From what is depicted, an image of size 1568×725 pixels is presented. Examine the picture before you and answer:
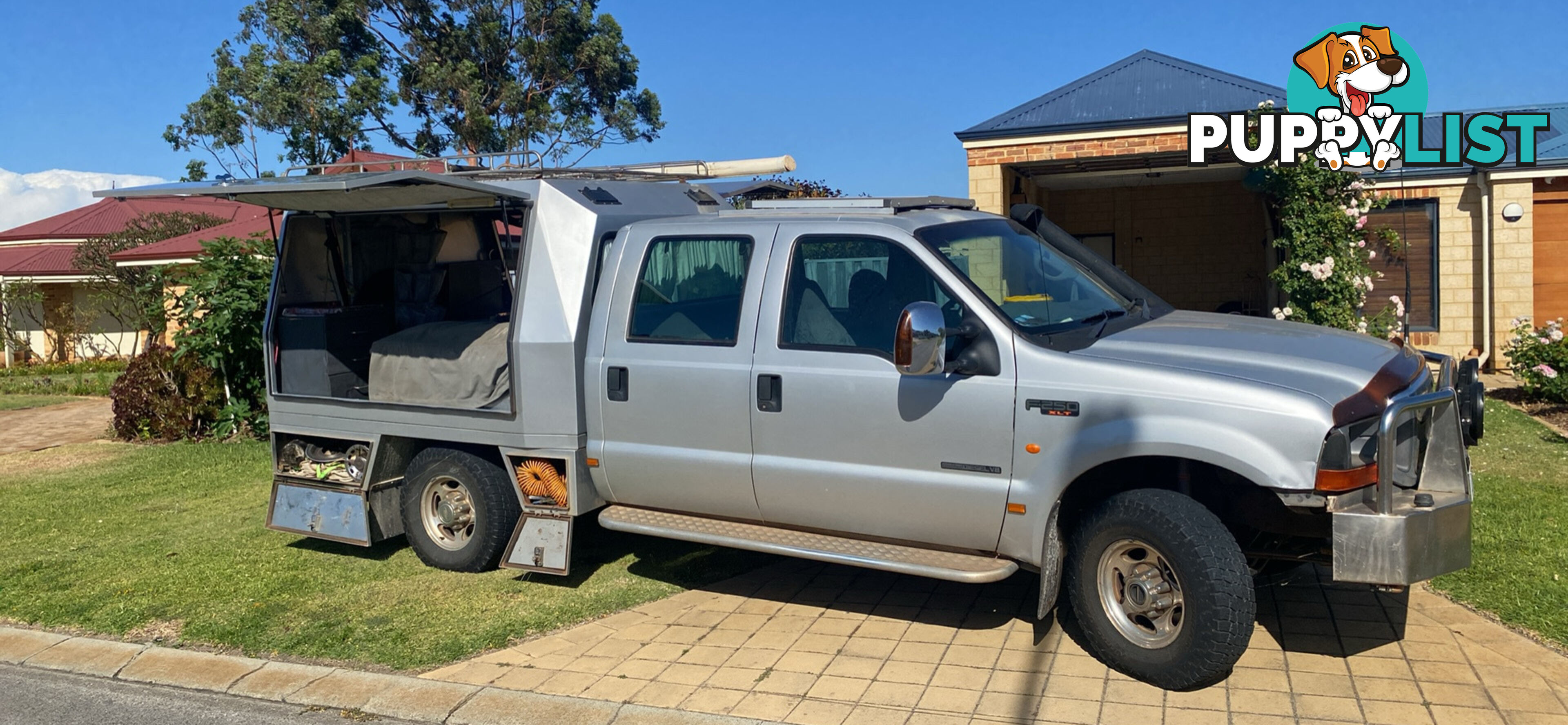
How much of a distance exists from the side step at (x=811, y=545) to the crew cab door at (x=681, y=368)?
74 millimetres

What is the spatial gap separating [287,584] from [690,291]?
3.11 meters

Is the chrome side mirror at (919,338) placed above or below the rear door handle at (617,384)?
above

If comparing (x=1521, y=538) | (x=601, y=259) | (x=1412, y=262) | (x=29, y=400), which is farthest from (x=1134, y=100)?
(x=29, y=400)

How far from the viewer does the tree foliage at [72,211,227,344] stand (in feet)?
88.1

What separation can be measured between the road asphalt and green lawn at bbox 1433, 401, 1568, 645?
5204mm

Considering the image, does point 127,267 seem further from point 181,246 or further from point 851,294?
point 851,294

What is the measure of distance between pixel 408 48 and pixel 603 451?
2763 cm

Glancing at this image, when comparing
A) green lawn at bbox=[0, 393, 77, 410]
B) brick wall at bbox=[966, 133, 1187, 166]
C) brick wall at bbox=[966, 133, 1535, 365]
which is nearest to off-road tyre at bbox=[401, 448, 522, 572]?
brick wall at bbox=[966, 133, 1535, 365]

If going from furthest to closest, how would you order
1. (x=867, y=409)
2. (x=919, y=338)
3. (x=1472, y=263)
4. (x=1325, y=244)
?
(x=1472, y=263) → (x=1325, y=244) → (x=867, y=409) → (x=919, y=338)

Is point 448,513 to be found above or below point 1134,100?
below

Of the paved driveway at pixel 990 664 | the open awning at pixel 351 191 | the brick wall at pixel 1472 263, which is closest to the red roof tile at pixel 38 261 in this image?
the open awning at pixel 351 191

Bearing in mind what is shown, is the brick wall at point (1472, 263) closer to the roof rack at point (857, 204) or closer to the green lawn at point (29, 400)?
the roof rack at point (857, 204)

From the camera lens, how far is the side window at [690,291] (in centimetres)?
607

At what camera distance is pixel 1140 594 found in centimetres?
500
